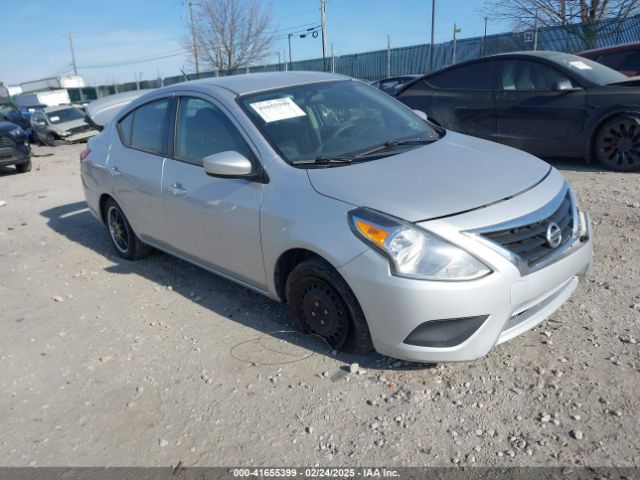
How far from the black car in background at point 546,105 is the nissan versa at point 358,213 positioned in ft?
10.8

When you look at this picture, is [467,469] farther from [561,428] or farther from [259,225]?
[259,225]

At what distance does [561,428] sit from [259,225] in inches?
77.2

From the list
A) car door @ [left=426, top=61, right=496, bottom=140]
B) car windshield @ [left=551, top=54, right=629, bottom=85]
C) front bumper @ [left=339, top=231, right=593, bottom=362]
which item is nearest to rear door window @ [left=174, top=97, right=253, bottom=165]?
front bumper @ [left=339, top=231, right=593, bottom=362]

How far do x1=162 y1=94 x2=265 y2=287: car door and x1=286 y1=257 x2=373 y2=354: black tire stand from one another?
0.35 m

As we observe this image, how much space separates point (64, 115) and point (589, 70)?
1767cm

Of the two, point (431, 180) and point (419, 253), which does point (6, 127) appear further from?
point (419, 253)

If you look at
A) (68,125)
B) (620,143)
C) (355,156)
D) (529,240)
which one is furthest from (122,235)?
(68,125)

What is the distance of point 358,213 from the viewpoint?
9.15ft

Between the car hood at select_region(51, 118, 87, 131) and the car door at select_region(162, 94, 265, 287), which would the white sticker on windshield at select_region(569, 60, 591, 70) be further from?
the car hood at select_region(51, 118, 87, 131)

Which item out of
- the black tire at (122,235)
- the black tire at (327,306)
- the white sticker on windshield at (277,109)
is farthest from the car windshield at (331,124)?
the black tire at (122,235)

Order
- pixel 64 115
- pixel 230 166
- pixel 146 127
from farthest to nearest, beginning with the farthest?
pixel 64 115 < pixel 146 127 < pixel 230 166

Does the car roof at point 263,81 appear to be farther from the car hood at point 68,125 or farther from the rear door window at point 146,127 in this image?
the car hood at point 68,125

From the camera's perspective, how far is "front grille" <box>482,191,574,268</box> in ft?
8.61

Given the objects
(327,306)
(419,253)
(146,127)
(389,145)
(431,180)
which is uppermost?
(146,127)
